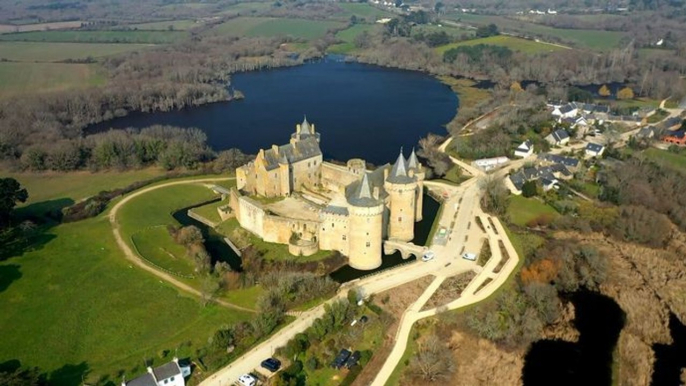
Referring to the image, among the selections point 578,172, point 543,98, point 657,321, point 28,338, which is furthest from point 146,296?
point 543,98

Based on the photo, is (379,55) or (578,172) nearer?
(578,172)

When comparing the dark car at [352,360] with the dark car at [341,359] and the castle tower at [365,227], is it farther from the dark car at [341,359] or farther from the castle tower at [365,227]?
the castle tower at [365,227]

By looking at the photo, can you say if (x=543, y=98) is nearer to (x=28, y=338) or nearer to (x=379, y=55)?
(x=379, y=55)

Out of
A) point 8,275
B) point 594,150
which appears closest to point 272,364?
point 8,275

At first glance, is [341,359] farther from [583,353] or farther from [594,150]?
[594,150]

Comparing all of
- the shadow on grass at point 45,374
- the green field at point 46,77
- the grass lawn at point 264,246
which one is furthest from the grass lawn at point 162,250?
the green field at point 46,77

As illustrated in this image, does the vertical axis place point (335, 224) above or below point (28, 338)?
above

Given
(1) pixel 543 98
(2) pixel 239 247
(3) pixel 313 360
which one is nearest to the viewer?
(3) pixel 313 360
